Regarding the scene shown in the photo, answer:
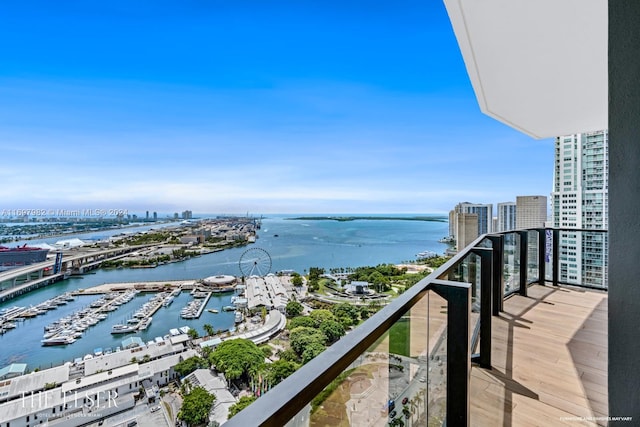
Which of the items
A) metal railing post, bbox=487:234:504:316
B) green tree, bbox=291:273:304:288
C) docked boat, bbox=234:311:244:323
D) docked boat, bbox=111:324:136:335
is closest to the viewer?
metal railing post, bbox=487:234:504:316

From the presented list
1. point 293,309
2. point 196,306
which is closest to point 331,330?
point 293,309

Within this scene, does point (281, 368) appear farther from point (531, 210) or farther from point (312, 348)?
point (531, 210)

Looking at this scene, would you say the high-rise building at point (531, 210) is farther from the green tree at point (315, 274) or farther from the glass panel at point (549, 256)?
the green tree at point (315, 274)

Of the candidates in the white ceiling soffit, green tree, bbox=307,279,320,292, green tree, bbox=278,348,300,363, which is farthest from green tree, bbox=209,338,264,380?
the white ceiling soffit

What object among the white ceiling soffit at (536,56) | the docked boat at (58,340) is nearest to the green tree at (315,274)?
the docked boat at (58,340)

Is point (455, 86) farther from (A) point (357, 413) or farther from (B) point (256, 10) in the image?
(A) point (357, 413)

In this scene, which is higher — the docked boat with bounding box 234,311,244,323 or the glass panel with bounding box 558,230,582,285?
the glass panel with bounding box 558,230,582,285

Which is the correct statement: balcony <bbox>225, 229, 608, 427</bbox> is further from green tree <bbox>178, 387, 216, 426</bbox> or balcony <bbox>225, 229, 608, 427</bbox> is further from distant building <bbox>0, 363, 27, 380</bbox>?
distant building <bbox>0, 363, 27, 380</bbox>
